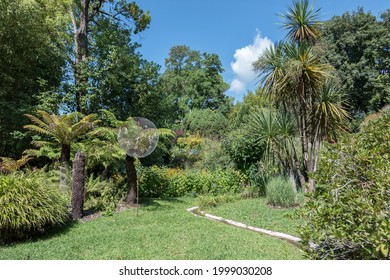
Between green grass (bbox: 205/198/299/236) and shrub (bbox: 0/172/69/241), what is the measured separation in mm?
3476

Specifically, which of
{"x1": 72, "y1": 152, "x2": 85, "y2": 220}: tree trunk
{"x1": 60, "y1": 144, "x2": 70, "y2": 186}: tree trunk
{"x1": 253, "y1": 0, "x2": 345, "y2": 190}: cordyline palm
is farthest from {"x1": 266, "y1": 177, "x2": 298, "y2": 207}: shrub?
{"x1": 60, "y1": 144, "x2": 70, "y2": 186}: tree trunk

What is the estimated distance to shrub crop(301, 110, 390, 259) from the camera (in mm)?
1706

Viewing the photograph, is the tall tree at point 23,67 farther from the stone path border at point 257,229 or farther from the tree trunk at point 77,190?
the stone path border at point 257,229

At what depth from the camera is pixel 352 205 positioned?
5.98ft

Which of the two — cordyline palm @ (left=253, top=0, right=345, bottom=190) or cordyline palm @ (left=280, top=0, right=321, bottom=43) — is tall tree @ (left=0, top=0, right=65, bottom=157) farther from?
cordyline palm @ (left=280, top=0, right=321, bottom=43)

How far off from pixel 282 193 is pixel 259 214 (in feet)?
3.13

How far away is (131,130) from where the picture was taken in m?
6.13

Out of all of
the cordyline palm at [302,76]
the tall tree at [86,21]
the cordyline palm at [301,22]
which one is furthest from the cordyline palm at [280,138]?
the tall tree at [86,21]

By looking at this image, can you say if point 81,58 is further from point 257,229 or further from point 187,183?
point 257,229

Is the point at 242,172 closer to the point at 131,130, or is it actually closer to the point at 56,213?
the point at 131,130

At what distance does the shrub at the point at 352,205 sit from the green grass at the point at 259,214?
2.54 meters

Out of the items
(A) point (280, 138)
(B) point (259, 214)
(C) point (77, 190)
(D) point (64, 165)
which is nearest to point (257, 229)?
(B) point (259, 214)

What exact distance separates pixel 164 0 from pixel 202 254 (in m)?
8.63
